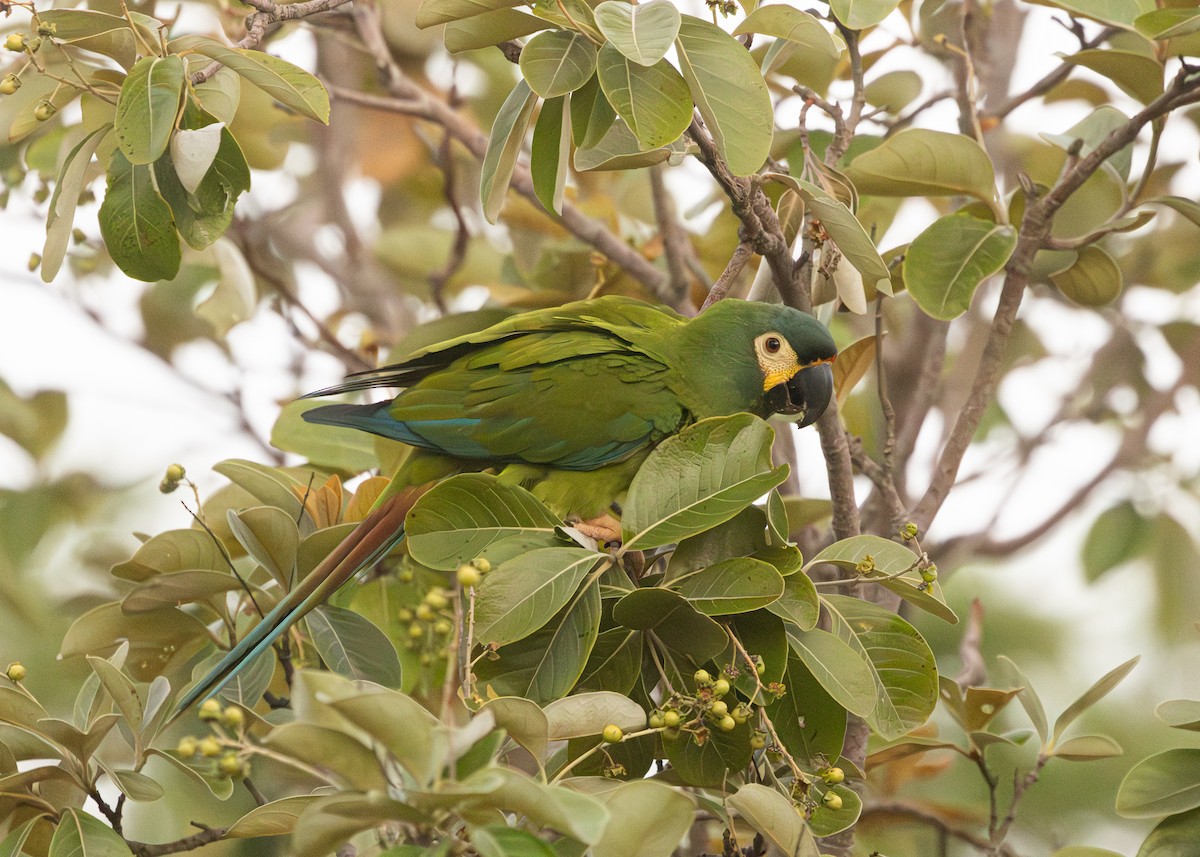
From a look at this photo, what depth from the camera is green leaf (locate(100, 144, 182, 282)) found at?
1592 mm

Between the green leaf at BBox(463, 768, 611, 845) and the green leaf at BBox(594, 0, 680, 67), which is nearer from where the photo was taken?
the green leaf at BBox(463, 768, 611, 845)

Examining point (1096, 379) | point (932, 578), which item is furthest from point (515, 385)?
point (1096, 379)

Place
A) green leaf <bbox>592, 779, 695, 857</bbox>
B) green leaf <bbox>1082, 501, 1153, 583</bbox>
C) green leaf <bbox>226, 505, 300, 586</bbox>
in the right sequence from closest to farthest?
1. green leaf <bbox>592, 779, 695, 857</bbox>
2. green leaf <bbox>226, 505, 300, 586</bbox>
3. green leaf <bbox>1082, 501, 1153, 583</bbox>

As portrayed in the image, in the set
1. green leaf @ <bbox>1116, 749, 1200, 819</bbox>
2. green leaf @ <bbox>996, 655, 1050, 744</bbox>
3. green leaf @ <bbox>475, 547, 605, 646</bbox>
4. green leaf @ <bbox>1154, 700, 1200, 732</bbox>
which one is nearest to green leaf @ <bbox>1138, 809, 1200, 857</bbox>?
green leaf @ <bbox>1116, 749, 1200, 819</bbox>

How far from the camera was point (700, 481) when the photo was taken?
145cm

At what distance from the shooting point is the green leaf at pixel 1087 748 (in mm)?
1804

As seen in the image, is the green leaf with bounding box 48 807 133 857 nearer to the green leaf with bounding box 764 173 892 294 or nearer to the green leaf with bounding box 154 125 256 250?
the green leaf with bounding box 154 125 256 250

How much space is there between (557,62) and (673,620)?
2.54 feet

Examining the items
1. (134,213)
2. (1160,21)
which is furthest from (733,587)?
(1160,21)

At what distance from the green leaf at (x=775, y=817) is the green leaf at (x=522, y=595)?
33cm

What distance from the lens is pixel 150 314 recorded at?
322 cm

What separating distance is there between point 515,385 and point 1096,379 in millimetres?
1942

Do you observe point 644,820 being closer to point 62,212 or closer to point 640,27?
point 640,27

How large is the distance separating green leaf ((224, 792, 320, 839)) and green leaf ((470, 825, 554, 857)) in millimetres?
502
